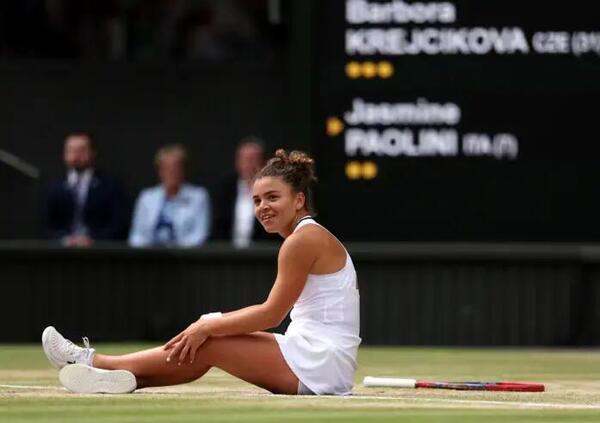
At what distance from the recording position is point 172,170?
→ 14203 mm

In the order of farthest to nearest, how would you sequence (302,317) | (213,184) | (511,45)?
(213,184), (511,45), (302,317)

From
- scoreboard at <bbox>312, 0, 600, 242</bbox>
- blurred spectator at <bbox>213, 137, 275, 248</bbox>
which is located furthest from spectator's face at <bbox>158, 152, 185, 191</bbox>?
scoreboard at <bbox>312, 0, 600, 242</bbox>

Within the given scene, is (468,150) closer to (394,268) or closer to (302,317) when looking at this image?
(394,268)

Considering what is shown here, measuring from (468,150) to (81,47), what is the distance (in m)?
4.16

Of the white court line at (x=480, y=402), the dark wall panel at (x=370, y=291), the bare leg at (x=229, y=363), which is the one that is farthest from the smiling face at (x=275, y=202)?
the dark wall panel at (x=370, y=291)

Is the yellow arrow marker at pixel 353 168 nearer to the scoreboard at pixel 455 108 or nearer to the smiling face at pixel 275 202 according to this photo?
the scoreboard at pixel 455 108

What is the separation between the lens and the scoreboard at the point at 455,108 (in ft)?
44.0

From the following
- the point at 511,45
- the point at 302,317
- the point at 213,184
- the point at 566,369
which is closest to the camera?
the point at 302,317

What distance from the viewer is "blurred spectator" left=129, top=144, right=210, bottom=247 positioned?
14242mm

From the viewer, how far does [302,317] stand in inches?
311

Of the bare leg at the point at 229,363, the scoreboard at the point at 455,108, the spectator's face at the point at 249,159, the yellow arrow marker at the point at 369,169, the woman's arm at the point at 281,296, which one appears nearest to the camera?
the woman's arm at the point at 281,296

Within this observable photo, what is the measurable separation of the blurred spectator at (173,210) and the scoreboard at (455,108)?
3.86 ft

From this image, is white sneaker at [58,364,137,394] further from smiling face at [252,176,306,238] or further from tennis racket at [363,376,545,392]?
tennis racket at [363,376,545,392]

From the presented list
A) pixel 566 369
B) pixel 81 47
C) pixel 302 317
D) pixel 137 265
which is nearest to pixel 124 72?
pixel 81 47
